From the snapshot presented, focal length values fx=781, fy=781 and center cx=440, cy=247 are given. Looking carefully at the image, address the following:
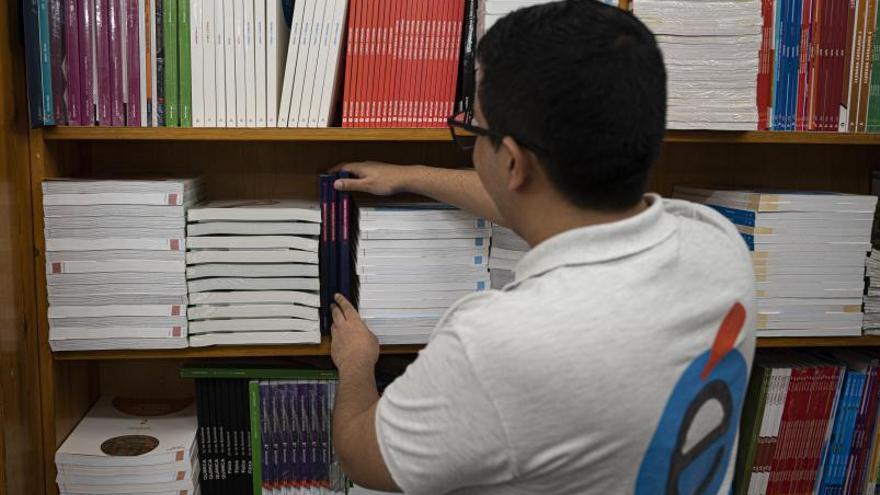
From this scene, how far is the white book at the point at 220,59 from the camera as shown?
4.75 ft

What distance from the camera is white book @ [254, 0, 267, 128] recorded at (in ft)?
4.77

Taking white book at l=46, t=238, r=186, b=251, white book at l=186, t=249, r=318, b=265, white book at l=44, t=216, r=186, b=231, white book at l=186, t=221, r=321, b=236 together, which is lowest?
white book at l=186, t=249, r=318, b=265

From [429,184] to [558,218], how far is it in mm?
580

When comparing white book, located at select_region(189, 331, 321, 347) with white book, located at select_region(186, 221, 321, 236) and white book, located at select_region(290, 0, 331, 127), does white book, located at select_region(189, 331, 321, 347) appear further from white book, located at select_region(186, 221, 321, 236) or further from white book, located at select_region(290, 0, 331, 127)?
white book, located at select_region(290, 0, 331, 127)

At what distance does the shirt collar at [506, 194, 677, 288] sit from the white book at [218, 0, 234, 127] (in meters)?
0.78

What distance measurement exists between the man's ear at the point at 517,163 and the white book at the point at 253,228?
2.12 feet

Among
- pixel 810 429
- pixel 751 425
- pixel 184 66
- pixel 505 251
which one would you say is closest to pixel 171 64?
pixel 184 66

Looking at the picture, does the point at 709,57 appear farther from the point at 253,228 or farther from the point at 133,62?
the point at 133,62

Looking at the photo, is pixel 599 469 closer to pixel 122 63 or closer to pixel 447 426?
pixel 447 426

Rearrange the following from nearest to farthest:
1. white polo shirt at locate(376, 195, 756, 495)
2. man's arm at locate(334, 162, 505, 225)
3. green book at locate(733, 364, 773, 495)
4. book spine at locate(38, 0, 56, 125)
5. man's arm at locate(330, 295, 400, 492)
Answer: white polo shirt at locate(376, 195, 756, 495) → man's arm at locate(330, 295, 400, 492) → book spine at locate(38, 0, 56, 125) → man's arm at locate(334, 162, 505, 225) → green book at locate(733, 364, 773, 495)

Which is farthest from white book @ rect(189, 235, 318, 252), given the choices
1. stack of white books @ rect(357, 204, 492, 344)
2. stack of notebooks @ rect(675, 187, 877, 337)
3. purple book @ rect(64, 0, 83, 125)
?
stack of notebooks @ rect(675, 187, 877, 337)

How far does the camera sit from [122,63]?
144 cm

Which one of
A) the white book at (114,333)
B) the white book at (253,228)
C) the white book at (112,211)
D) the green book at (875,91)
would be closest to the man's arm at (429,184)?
the white book at (253,228)

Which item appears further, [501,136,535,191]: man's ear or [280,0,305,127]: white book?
[280,0,305,127]: white book
